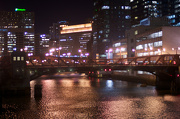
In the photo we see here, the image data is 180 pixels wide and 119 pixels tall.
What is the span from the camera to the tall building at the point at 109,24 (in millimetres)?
177000

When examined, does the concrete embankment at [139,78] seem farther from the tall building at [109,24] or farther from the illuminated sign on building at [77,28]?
the tall building at [109,24]

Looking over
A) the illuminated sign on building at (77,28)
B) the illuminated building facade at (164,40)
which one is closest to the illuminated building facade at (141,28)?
the illuminated building facade at (164,40)

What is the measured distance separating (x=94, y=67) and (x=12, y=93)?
23243 mm

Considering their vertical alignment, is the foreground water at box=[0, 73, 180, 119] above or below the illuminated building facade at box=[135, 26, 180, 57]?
below

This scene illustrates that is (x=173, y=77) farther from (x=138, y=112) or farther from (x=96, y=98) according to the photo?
(x=138, y=112)

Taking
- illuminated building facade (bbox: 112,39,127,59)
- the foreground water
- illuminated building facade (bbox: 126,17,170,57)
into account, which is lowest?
the foreground water

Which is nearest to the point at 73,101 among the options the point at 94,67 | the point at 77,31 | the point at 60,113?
the point at 60,113

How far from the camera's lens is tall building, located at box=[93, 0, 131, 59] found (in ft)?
581

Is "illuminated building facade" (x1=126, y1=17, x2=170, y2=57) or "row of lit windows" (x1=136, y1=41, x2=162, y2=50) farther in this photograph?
"illuminated building facade" (x1=126, y1=17, x2=170, y2=57)

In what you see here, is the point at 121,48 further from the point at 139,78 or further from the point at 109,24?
the point at 109,24

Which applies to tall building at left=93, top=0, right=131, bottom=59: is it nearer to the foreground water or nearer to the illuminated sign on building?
the illuminated sign on building

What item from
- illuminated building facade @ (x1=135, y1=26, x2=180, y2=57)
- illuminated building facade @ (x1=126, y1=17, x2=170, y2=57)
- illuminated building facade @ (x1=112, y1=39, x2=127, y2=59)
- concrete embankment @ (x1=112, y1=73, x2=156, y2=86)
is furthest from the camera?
illuminated building facade @ (x1=112, y1=39, x2=127, y2=59)

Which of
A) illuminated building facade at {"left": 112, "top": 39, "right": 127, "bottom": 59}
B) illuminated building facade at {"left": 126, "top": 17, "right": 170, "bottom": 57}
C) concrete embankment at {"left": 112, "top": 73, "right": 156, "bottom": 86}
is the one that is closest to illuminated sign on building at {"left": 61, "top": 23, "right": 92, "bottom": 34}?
illuminated building facade at {"left": 112, "top": 39, "right": 127, "bottom": 59}

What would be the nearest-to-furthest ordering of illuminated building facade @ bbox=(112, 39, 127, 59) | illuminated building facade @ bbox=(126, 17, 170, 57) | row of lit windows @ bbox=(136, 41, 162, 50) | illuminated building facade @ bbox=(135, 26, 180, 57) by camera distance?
Answer: 1. illuminated building facade @ bbox=(135, 26, 180, 57)
2. row of lit windows @ bbox=(136, 41, 162, 50)
3. illuminated building facade @ bbox=(126, 17, 170, 57)
4. illuminated building facade @ bbox=(112, 39, 127, 59)
